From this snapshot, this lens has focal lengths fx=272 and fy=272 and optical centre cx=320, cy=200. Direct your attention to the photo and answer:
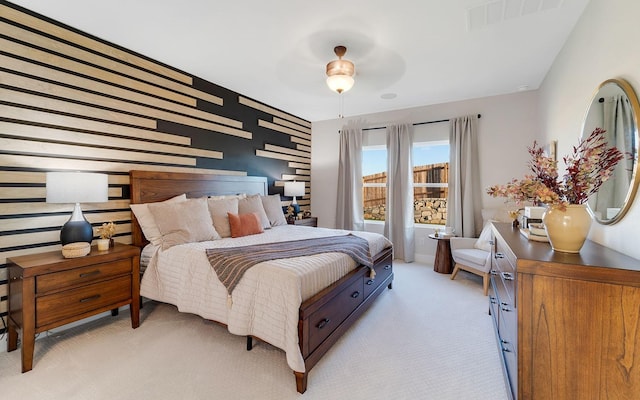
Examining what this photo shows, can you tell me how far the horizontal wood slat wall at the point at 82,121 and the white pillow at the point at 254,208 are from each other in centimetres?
Result: 65

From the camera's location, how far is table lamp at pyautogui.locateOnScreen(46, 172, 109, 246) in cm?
210

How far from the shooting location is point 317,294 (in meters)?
2.03

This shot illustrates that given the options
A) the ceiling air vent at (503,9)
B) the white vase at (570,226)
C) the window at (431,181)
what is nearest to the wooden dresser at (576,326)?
the white vase at (570,226)

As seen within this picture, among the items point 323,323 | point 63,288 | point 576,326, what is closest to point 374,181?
point 323,323

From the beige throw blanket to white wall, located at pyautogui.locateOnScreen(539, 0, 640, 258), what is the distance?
178 centimetres

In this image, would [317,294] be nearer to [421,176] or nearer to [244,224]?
[244,224]

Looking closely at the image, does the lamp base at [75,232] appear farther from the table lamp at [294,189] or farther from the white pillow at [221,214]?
the table lamp at [294,189]

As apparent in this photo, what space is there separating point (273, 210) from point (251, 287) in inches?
86.7

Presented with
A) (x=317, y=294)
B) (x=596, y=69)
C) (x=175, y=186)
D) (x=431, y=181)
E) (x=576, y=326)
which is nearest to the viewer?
(x=576, y=326)

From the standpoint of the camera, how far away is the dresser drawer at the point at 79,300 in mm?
1998

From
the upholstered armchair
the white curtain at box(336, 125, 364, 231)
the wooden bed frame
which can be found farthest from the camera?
the white curtain at box(336, 125, 364, 231)

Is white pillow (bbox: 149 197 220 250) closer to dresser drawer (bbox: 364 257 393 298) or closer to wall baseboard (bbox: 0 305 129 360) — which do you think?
wall baseboard (bbox: 0 305 129 360)

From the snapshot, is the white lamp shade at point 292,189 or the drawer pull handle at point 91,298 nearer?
the drawer pull handle at point 91,298

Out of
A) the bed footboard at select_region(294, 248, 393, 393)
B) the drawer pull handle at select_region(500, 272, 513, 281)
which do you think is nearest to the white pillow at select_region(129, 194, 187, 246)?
the bed footboard at select_region(294, 248, 393, 393)
